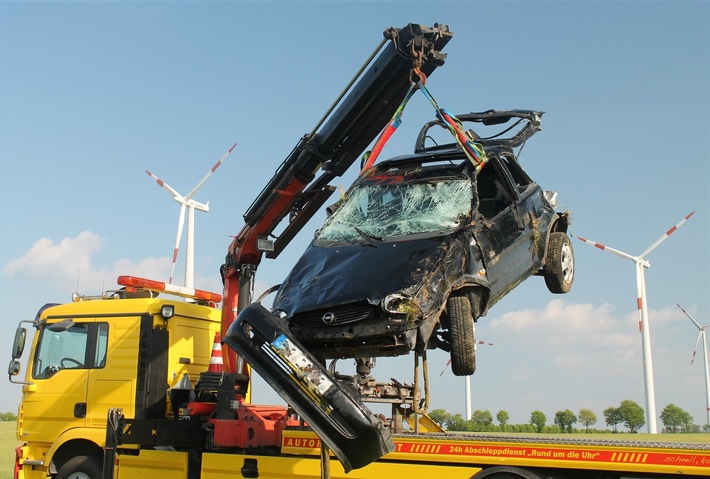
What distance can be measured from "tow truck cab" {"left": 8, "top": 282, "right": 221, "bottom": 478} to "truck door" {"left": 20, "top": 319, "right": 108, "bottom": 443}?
0.04 feet

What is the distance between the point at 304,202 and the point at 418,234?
346 cm

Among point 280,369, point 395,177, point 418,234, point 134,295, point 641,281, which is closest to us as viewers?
point 280,369

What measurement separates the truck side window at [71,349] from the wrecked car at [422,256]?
374cm

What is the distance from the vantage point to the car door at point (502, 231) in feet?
25.0

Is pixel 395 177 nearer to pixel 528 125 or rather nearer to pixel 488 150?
pixel 488 150

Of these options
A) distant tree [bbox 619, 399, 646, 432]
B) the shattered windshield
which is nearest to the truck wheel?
the shattered windshield

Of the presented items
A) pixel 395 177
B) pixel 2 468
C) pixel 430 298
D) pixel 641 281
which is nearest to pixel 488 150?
pixel 395 177

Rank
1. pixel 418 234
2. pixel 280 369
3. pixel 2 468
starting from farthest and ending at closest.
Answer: pixel 2 468 < pixel 418 234 < pixel 280 369

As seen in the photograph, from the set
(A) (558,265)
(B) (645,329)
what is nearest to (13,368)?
(A) (558,265)

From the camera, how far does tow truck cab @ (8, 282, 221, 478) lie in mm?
9492

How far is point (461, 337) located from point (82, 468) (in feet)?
18.7

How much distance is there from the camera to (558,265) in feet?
30.9

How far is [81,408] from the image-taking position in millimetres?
9641

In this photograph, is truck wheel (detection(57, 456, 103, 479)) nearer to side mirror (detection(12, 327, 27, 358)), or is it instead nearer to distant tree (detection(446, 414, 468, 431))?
side mirror (detection(12, 327, 27, 358))
